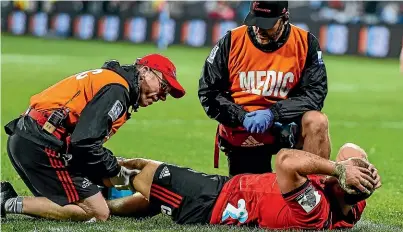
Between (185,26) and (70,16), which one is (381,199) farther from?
(70,16)

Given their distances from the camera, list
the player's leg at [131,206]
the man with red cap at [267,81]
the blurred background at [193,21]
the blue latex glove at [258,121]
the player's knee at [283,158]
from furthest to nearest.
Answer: the blurred background at [193,21] → the man with red cap at [267,81] → the blue latex glove at [258,121] → the player's leg at [131,206] → the player's knee at [283,158]

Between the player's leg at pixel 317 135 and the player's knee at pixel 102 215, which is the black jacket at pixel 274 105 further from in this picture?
the player's knee at pixel 102 215

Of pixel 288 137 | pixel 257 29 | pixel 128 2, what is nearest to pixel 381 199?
pixel 288 137

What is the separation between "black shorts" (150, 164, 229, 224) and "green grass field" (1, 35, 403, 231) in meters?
0.12

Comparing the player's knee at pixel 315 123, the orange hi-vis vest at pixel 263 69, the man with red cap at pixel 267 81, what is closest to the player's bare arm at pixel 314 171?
the player's knee at pixel 315 123

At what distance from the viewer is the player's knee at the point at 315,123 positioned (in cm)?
785

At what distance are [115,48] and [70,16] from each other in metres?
5.48

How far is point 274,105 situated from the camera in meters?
8.16

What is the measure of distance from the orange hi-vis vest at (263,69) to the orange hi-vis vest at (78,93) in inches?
53.3

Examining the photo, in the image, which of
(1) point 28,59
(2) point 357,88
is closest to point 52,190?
(2) point 357,88

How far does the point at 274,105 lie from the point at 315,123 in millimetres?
433

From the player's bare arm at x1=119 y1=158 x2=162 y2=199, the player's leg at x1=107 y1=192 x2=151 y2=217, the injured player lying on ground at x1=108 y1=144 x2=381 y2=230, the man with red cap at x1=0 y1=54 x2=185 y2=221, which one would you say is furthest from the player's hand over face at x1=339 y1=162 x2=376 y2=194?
the player's leg at x1=107 y1=192 x2=151 y2=217

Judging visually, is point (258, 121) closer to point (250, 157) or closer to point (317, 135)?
point (317, 135)

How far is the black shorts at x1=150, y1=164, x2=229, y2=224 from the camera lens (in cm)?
711
